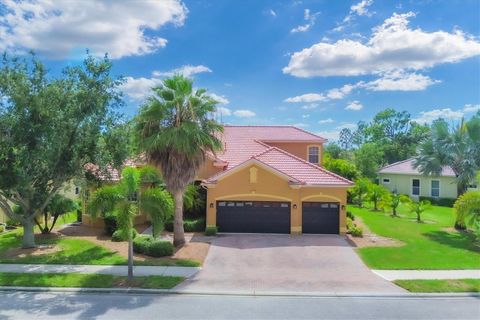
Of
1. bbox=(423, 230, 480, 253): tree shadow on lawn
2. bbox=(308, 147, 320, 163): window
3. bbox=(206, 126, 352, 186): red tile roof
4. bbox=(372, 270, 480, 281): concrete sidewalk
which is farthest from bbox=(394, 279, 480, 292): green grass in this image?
bbox=(308, 147, 320, 163): window

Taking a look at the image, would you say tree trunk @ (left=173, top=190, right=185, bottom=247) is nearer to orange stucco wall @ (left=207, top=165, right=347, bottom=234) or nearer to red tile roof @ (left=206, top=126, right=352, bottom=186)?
orange stucco wall @ (left=207, top=165, right=347, bottom=234)

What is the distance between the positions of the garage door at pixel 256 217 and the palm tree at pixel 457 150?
12054mm

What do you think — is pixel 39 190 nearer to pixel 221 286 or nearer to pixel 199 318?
pixel 221 286

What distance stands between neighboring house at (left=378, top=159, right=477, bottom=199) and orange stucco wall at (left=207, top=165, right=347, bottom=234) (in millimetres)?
19654

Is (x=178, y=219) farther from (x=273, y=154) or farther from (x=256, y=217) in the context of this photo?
(x=273, y=154)

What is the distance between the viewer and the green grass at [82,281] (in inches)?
534

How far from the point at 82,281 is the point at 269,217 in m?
12.0

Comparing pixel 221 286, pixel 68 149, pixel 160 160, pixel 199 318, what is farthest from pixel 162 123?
pixel 199 318

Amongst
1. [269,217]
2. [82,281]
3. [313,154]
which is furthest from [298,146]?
[82,281]

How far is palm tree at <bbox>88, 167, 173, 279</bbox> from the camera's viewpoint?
14484 millimetres

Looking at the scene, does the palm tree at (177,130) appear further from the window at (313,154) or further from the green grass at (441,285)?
the window at (313,154)

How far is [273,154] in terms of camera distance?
84.8 ft

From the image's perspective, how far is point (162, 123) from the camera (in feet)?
60.1

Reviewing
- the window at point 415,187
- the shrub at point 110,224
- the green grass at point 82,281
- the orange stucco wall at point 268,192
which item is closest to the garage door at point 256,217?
the orange stucco wall at point 268,192
